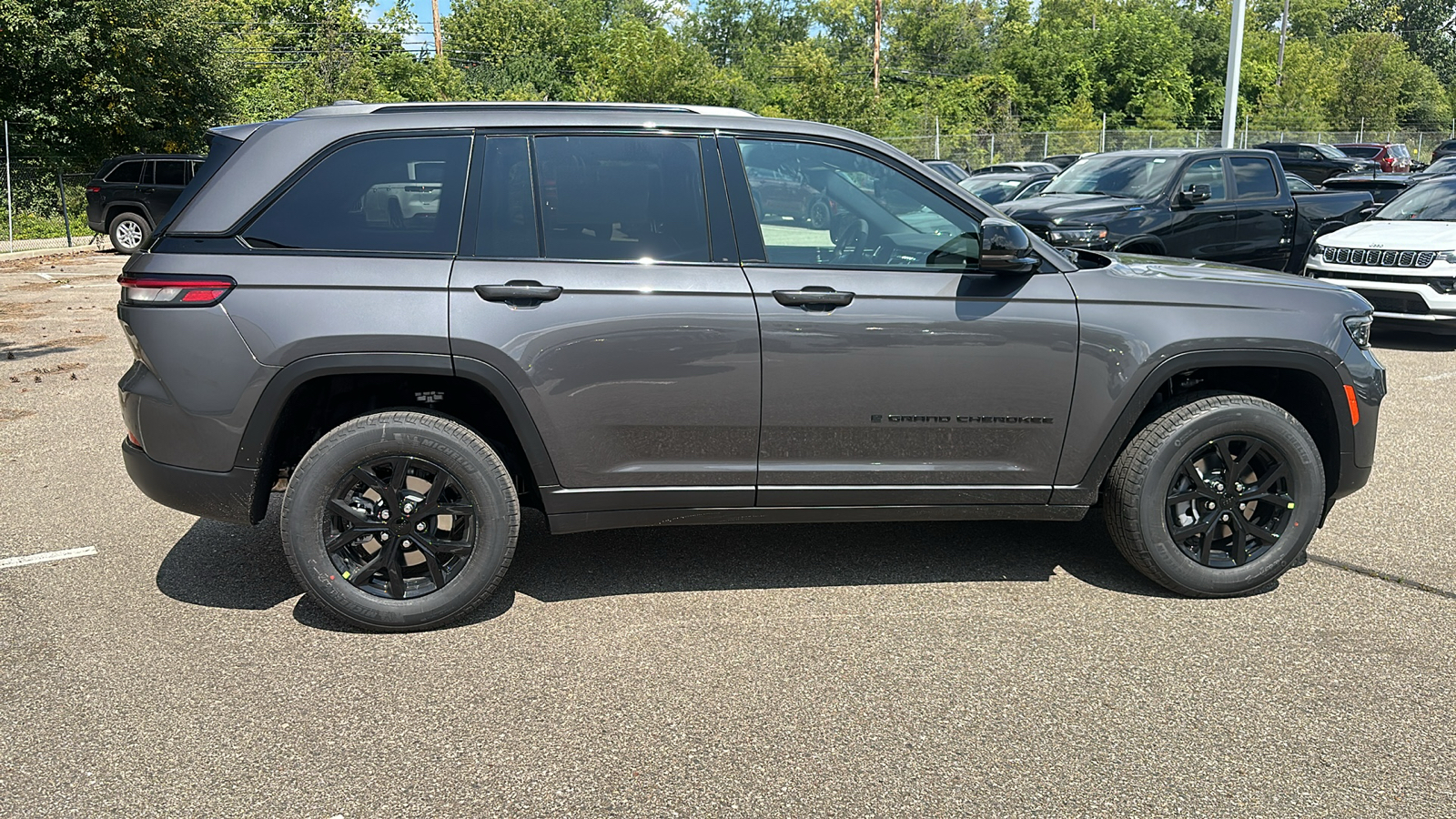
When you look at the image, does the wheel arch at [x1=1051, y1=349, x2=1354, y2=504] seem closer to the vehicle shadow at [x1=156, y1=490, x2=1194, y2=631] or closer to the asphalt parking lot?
the asphalt parking lot

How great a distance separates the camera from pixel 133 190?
20.2 m

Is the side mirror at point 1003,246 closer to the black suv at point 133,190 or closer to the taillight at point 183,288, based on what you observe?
the taillight at point 183,288

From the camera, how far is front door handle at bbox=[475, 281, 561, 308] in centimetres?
404

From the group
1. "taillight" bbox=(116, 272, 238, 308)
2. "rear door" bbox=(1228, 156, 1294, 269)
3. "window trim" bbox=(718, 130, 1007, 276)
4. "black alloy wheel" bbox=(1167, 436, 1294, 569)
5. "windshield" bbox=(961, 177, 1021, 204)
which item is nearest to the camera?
"taillight" bbox=(116, 272, 238, 308)

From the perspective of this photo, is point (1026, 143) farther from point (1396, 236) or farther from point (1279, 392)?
point (1279, 392)

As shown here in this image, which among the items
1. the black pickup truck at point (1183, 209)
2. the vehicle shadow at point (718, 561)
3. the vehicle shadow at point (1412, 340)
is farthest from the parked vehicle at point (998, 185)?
the vehicle shadow at point (718, 561)

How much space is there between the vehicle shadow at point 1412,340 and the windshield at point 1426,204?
1130mm

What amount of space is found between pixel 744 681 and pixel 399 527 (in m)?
1.34

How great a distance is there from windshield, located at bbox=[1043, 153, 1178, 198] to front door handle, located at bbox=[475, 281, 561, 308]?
9.14 m

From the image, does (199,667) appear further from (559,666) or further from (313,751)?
(559,666)

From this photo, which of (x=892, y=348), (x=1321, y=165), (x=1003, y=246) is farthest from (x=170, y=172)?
(x=1321, y=165)

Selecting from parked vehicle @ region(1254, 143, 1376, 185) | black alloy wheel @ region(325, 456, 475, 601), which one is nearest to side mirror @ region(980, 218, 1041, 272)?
black alloy wheel @ region(325, 456, 475, 601)

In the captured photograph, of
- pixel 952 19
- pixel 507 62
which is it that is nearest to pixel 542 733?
pixel 507 62

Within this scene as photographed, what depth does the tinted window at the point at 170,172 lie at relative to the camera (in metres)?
20.4
